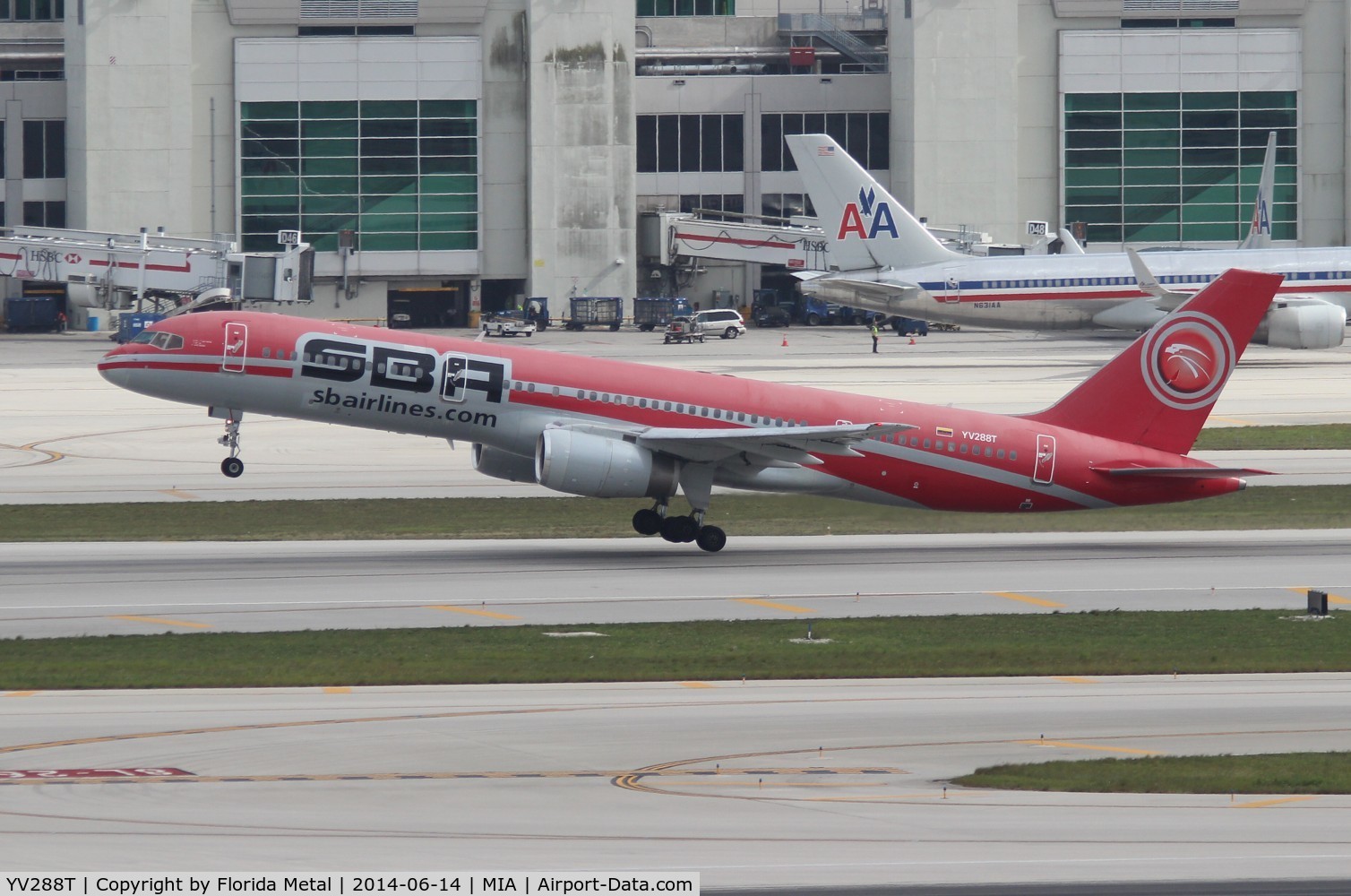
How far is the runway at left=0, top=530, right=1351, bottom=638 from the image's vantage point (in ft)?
102

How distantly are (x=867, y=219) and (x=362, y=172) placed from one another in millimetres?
47319

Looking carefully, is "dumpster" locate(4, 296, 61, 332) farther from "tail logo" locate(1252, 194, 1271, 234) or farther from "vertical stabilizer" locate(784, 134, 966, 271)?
"tail logo" locate(1252, 194, 1271, 234)

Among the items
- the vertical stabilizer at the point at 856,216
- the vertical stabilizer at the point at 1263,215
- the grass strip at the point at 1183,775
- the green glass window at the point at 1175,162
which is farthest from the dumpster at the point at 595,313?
the grass strip at the point at 1183,775

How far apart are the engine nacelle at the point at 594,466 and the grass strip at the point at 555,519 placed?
184 inches

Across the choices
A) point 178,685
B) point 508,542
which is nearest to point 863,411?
point 508,542

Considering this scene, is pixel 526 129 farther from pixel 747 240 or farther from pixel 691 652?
pixel 691 652

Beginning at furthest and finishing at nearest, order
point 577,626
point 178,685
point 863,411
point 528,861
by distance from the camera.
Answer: point 863,411
point 577,626
point 178,685
point 528,861

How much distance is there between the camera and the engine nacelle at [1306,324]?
83.3 m

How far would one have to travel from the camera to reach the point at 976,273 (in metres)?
89.0

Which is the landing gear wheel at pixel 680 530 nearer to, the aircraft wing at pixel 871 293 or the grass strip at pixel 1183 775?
the grass strip at pixel 1183 775

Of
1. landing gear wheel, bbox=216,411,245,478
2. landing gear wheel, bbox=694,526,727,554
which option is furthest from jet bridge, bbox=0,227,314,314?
landing gear wheel, bbox=694,526,727,554

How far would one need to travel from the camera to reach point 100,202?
11894 cm

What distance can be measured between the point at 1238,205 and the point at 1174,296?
43.6 meters

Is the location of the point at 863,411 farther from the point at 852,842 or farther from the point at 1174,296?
the point at 1174,296
